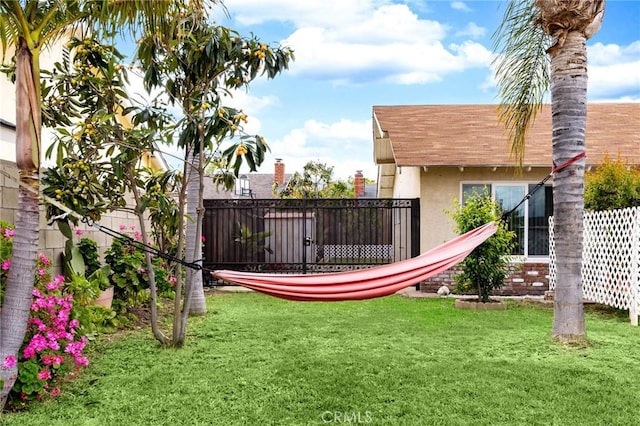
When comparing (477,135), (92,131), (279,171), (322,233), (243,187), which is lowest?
(322,233)

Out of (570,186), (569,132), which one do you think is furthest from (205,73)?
(570,186)

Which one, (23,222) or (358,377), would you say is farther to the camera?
(358,377)

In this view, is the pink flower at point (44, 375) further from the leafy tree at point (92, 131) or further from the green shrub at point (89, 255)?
the green shrub at point (89, 255)

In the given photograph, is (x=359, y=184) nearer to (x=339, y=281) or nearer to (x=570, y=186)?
(x=570, y=186)

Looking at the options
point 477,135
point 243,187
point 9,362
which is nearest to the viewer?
point 9,362

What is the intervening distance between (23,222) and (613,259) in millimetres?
7094

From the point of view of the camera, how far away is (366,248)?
11508mm

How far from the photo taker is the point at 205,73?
17.2 feet

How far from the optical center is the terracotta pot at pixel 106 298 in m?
6.41

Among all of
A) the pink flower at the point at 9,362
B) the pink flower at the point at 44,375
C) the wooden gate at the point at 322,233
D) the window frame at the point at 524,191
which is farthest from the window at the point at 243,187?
the pink flower at the point at 9,362

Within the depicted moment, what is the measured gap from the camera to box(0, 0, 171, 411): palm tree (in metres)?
3.57

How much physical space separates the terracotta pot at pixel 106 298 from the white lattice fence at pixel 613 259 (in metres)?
6.36

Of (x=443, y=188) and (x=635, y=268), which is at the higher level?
(x=443, y=188)

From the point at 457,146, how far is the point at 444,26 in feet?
6.92
